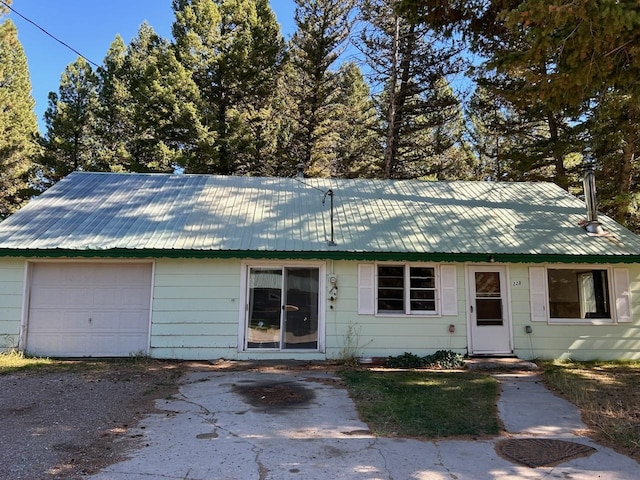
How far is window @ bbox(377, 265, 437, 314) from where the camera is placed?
389 inches

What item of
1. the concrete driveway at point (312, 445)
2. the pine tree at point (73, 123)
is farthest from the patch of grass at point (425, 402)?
the pine tree at point (73, 123)

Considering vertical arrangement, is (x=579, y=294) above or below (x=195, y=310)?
above

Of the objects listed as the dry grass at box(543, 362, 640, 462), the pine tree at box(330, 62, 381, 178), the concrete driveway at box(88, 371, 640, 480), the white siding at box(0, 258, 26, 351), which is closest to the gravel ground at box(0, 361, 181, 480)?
the concrete driveway at box(88, 371, 640, 480)

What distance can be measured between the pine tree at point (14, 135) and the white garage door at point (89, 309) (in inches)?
623

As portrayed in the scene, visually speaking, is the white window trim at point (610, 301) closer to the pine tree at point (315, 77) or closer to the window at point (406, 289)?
the window at point (406, 289)

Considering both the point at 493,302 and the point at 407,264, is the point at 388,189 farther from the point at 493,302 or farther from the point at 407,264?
the point at 493,302

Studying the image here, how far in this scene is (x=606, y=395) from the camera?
6965 mm

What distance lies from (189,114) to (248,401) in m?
15.5

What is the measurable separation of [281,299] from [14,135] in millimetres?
20303

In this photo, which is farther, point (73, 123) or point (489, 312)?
point (73, 123)

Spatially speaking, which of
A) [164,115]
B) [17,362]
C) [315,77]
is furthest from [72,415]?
[315,77]

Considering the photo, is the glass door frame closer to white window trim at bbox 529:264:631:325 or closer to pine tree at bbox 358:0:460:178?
white window trim at bbox 529:264:631:325

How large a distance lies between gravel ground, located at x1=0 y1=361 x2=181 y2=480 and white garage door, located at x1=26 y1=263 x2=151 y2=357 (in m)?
1.11

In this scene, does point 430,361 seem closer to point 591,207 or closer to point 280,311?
point 280,311
